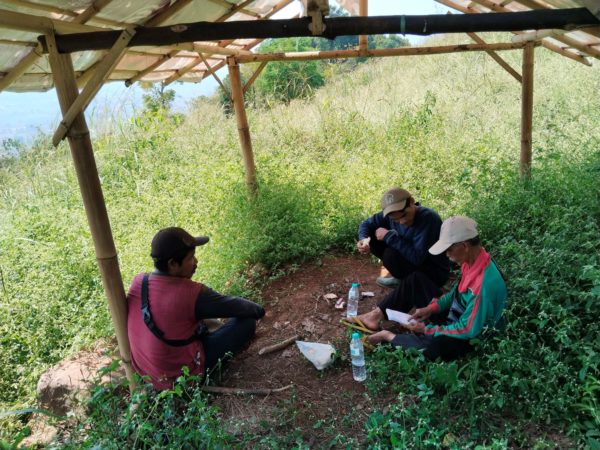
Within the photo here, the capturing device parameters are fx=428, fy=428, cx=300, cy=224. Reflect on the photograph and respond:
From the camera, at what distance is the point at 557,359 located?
273 cm

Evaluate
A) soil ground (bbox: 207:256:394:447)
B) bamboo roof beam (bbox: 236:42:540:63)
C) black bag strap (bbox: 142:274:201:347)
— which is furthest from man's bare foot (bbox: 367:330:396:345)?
Answer: bamboo roof beam (bbox: 236:42:540:63)

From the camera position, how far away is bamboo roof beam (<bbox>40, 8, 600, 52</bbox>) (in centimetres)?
274

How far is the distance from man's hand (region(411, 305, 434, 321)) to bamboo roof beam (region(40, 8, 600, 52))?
1989 mm

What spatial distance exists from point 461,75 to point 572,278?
29.4ft

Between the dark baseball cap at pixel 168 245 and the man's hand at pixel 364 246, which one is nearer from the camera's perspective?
the dark baseball cap at pixel 168 245

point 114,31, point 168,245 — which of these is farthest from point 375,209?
point 114,31

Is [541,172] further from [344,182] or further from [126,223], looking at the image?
[126,223]

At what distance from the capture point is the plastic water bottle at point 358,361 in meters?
3.00

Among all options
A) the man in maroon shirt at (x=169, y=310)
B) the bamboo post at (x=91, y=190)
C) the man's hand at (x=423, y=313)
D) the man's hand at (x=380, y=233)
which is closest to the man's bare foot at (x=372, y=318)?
→ the man's hand at (x=423, y=313)

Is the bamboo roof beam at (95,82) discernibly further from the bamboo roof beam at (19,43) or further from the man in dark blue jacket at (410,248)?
the man in dark blue jacket at (410,248)

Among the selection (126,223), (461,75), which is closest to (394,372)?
(126,223)

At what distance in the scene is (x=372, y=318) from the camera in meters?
3.60

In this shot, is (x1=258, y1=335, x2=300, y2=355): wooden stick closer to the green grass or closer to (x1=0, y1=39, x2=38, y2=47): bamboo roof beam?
the green grass

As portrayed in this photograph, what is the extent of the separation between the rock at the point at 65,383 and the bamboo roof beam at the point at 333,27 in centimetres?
250
